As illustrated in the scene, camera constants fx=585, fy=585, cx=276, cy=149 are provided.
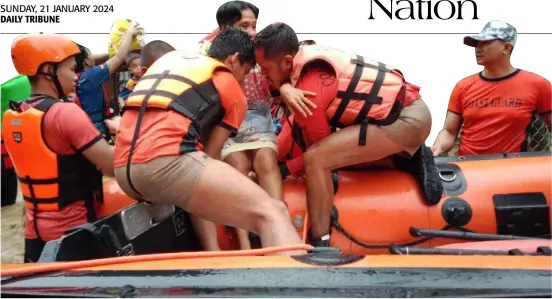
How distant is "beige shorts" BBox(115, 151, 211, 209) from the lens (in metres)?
2.35

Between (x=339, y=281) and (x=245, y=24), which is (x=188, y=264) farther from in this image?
(x=245, y=24)

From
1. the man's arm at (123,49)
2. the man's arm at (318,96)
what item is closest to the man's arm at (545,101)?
the man's arm at (318,96)

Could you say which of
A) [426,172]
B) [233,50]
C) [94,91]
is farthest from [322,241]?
[94,91]

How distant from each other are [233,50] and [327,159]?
2.32 ft

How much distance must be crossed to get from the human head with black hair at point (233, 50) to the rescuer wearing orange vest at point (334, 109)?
10cm

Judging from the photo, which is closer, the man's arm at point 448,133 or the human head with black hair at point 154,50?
the human head with black hair at point 154,50

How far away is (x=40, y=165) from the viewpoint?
8.86ft

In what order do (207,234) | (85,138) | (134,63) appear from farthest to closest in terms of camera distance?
(134,63)
(207,234)
(85,138)

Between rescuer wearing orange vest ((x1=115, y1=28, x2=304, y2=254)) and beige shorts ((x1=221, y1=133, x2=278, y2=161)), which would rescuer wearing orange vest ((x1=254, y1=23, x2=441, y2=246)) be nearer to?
beige shorts ((x1=221, y1=133, x2=278, y2=161))

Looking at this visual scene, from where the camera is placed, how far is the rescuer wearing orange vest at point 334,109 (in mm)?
2865

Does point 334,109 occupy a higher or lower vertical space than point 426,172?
higher

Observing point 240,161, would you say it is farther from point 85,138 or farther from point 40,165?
point 40,165

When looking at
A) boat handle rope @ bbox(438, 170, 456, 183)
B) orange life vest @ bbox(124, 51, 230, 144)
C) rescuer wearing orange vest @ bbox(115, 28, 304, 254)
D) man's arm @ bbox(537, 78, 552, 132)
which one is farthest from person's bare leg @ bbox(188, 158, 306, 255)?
man's arm @ bbox(537, 78, 552, 132)

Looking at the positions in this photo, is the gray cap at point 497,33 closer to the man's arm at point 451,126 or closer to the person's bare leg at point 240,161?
the man's arm at point 451,126
